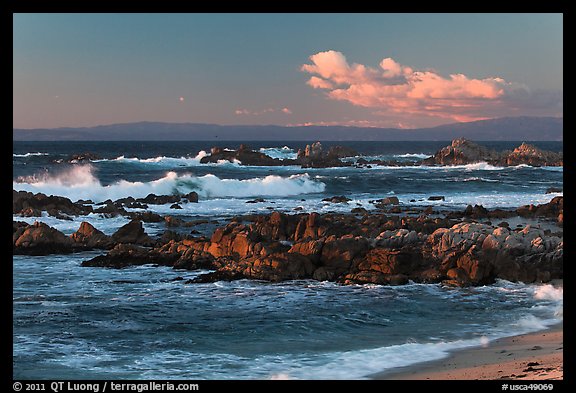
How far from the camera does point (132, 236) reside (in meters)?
25.1

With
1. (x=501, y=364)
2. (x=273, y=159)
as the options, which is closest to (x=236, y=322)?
(x=501, y=364)

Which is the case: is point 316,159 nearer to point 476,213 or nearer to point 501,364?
point 476,213

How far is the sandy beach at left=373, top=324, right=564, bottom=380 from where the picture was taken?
9.98 meters

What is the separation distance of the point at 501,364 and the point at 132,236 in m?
17.6

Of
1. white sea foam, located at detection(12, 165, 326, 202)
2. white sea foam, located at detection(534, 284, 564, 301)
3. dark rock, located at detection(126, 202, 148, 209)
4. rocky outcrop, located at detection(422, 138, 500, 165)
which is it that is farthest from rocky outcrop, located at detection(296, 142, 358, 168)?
white sea foam, located at detection(534, 284, 564, 301)

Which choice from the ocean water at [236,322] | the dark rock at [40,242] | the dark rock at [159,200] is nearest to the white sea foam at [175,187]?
the dark rock at [159,200]

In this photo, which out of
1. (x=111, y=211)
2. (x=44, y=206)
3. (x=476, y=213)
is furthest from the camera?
(x=111, y=211)

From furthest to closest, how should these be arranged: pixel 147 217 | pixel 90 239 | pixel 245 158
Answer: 1. pixel 245 158
2. pixel 147 217
3. pixel 90 239

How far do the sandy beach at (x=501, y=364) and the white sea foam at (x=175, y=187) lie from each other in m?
38.9

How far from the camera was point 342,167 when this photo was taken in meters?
88.7

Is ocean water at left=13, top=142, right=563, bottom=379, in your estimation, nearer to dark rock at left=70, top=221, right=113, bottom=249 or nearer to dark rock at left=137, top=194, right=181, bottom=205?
dark rock at left=70, top=221, right=113, bottom=249

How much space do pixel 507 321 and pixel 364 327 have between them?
136 inches

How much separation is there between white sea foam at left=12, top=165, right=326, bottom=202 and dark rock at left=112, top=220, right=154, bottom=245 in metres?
22.3
